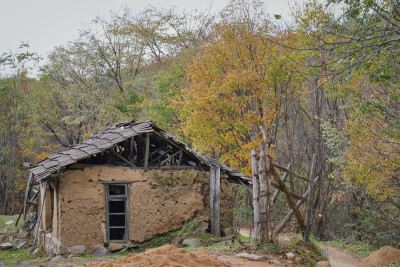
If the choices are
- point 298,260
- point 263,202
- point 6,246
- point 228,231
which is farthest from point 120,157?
point 298,260

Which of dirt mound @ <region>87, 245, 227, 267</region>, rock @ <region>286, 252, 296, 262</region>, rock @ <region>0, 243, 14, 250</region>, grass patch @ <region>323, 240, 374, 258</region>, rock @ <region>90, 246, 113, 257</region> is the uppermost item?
dirt mound @ <region>87, 245, 227, 267</region>

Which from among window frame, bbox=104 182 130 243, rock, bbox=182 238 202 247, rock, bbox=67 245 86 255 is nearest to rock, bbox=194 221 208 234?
rock, bbox=182 238 202 247

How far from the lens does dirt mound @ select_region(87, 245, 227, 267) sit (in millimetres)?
6371

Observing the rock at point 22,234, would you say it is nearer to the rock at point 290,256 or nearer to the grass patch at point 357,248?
the rock at point 290,256

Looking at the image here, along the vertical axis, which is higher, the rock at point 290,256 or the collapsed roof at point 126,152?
the collapsed roof at point 126,152

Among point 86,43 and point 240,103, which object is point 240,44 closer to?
point 240,103

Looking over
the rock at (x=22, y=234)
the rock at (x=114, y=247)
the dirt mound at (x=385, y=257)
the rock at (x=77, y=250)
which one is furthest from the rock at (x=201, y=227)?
the rock at (x=22, y=234)

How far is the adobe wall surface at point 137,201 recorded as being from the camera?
473 inches

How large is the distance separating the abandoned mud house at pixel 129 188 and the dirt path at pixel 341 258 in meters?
3.71

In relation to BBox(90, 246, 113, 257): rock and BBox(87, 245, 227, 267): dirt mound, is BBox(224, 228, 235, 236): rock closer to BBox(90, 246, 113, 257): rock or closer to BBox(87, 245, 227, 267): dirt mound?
BBox(90, 246, 113, 257): rock

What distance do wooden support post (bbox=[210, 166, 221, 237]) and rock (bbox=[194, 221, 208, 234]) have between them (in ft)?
1.51

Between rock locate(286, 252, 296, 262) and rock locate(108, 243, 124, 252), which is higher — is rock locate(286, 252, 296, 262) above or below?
above

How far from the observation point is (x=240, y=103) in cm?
1677

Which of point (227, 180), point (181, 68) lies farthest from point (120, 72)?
point (227, 180)
